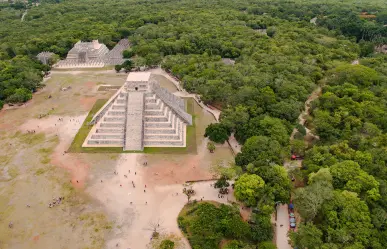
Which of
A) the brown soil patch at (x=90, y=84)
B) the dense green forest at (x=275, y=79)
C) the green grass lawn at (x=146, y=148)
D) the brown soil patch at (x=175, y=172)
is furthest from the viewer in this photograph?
the brown soil patch at (x=90, y=84)

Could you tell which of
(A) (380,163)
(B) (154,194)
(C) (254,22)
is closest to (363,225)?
(A) (380,163)

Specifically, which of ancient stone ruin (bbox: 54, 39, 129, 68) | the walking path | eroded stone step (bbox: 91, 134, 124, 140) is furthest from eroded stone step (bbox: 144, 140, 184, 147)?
ancient stone ruin (bbox: 54, 39, 129, 68)

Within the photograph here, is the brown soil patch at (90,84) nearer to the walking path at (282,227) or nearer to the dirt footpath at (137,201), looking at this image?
the dirt footpath at (137,201)

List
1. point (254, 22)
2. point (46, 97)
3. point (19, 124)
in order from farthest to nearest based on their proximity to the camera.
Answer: point (254, 22) → point (46, 97) → point (19, 124)

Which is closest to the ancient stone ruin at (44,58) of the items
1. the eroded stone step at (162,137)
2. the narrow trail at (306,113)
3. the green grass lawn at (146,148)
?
the green grass lawn at (146,148)

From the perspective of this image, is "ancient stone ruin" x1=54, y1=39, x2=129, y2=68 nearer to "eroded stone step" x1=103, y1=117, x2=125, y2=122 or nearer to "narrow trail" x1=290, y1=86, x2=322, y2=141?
"eroded stone step" x1=103, y1=117, x2=125, y2=122

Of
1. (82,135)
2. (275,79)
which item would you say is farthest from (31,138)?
(275,79)

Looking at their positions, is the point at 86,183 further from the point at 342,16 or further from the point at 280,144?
the point at 342,16
